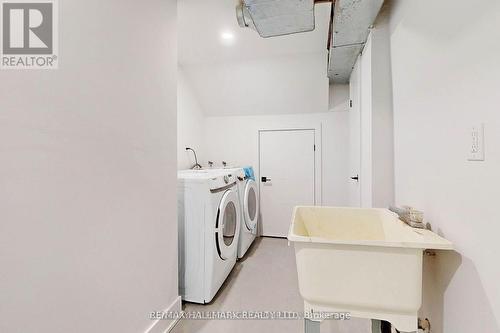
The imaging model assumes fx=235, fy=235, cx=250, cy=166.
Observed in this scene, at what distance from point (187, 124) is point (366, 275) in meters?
2.90

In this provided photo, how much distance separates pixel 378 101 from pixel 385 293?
136cm

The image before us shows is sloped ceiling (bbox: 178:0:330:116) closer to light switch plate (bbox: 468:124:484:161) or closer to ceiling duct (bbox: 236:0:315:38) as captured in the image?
ceiling duct (bbox: 236:0:315:38)

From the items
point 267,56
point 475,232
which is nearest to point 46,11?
point 475,232

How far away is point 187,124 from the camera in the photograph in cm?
327

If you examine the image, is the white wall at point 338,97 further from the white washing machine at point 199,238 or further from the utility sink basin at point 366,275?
the utility sink basin at point 366,275

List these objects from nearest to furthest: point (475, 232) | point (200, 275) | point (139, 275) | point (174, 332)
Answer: point (475, 232), point (139, 275), point (174, 332), point (200, 275)

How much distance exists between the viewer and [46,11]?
3.05 feet

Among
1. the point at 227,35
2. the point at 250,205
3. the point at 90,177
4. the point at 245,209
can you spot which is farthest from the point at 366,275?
the point at 227,35

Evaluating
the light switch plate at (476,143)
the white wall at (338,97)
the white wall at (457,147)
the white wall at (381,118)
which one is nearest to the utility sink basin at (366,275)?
the white wall at (457,147)

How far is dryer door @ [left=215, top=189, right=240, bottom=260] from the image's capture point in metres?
2.05

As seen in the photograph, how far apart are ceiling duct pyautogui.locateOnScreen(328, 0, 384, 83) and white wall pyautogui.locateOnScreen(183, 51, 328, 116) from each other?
52 centimetres

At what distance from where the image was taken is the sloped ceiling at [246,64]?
2.16 meters

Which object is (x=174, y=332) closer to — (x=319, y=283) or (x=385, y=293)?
(x=319, y=283)

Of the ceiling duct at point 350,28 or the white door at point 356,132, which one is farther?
the white door at point 356,132
